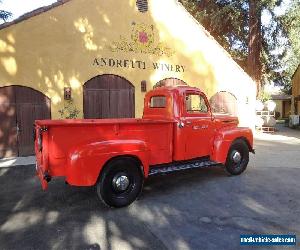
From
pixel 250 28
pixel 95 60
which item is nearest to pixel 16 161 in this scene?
Answer: pixel 95 60

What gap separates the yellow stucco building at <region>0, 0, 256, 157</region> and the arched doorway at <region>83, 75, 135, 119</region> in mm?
41

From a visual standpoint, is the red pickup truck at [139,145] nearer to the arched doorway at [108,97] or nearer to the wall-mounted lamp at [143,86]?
the arched doorway at [108,97]

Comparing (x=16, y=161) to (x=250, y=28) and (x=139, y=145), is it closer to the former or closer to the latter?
(x=139, y=145)

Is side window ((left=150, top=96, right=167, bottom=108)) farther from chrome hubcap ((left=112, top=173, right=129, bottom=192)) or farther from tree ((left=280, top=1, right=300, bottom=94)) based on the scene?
tree ((left=280, top=1, right=300, bottom=94))

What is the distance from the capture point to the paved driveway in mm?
4512

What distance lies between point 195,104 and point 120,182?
9.05 feet

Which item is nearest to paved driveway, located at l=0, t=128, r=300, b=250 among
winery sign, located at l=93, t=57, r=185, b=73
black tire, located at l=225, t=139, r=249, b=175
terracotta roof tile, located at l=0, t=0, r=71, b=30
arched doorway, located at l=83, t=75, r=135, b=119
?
black tire, located at l=225, t=139, r=249, b=175

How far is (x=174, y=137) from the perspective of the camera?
6.81 m

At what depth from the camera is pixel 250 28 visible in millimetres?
20859

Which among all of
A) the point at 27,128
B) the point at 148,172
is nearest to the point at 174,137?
the point at 148,172

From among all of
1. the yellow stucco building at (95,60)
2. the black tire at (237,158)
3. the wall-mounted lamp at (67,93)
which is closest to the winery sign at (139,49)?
the yellow stucco building at (95,60)

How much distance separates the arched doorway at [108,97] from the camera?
495 inches

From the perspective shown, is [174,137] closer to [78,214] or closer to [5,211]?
[78,214]

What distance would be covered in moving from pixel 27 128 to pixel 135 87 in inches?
191
